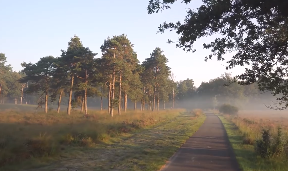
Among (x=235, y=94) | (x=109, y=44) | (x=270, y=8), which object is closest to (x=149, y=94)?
(x=109, y=44)

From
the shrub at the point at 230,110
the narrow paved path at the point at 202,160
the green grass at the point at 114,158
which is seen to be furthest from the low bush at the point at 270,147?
the shrub at the point at 230,110

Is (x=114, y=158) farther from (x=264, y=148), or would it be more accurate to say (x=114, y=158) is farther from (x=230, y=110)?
(x=230, y=110)

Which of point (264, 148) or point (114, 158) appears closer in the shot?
point (114, 158)

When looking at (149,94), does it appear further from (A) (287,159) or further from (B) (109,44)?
(A) (287,159)

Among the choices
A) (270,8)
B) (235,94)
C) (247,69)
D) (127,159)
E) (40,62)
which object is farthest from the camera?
(235,94)

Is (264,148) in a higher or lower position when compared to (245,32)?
lower

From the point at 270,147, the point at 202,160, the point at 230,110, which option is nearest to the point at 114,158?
the point at 202,160

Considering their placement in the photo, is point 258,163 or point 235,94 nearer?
point 258,163

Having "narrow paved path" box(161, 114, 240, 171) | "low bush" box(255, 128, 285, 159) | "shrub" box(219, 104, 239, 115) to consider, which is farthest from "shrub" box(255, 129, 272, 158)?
"shrub" box(219, 104, 239, 115)

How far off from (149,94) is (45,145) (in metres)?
50.8

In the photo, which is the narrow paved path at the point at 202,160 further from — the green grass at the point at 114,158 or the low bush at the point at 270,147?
the low bush at the point at 270,147

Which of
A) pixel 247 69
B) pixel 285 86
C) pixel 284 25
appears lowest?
pixel 285 86

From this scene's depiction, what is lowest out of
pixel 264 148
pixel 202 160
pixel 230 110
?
pixel 230 110

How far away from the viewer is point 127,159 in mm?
11602
